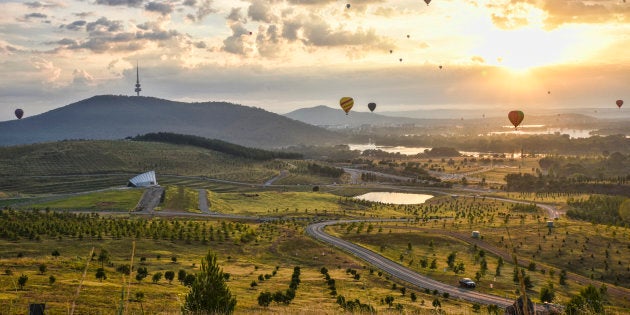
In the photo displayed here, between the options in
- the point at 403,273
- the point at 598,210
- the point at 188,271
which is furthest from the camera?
the point at 598,210

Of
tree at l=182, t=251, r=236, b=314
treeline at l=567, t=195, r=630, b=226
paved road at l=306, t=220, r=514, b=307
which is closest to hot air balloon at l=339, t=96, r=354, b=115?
paved road at l=306, t=220, r=514, b=307

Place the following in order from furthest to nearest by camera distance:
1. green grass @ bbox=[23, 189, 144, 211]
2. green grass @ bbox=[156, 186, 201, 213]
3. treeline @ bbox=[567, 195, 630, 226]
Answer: green grass @ bbox=[156, 186, 201, 213], treeline @ bbox=[567, 195, 630, 226], green grass @ bbox=[23, 189, 144, 211]

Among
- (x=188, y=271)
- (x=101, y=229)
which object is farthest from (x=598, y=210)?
(x=101, y=229)

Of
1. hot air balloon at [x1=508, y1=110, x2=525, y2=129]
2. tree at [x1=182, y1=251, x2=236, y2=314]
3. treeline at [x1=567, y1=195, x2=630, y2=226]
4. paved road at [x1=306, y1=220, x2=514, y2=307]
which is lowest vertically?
paved road at [x1=306, y1=220, x2=514, y2=307]

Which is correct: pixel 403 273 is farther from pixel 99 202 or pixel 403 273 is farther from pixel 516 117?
pixel 99 202

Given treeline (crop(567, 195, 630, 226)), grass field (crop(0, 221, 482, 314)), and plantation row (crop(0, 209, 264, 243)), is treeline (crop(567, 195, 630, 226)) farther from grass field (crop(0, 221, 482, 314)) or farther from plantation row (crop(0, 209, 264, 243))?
plantation row (crop(0, 209, 264, 243))

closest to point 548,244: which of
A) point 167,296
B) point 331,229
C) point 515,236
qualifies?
point 515,236

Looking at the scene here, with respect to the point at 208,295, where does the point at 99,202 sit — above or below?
below
